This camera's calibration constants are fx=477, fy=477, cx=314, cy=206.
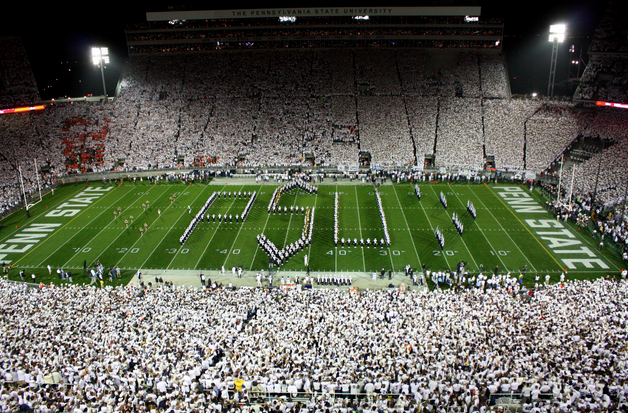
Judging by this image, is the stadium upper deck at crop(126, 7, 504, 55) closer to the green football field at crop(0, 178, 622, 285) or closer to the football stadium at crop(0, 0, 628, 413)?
the football stadium at crop(0, 0, 628, 413)

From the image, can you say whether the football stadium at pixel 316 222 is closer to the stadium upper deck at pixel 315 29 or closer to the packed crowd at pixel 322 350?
the packed crowd at pixel 322 350

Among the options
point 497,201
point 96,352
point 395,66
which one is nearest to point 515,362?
point 96,352

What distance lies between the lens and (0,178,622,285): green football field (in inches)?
990

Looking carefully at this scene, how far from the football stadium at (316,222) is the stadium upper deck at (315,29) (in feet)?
0.80

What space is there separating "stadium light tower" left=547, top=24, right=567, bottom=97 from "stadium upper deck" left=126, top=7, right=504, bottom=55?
22.2 ft

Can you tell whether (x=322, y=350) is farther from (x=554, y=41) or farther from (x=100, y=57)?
(x=100, y=57)

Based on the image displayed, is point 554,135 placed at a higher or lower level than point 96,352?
higher

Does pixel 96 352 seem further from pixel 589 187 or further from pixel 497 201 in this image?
pixel 589 187

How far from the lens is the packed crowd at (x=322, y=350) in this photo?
12.5 meters

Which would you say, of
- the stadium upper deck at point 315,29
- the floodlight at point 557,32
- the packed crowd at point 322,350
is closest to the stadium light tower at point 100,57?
the stadium upper deck at point 315,29

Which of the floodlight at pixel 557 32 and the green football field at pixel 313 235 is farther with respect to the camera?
the floodlight at pixel 557 32

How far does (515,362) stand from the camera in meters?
13.5

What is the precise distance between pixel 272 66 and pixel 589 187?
34.6 meters

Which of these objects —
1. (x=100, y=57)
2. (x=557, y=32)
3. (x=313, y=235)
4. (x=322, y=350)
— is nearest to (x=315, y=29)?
(x=100, y=57)
